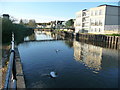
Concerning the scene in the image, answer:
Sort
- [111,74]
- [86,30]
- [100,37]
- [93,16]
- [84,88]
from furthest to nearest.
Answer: [86,30] → [93,16] → [100,37] → [111,74] → [84,88]

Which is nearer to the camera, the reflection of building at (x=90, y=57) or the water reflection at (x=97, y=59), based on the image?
the water reflection at (x=97, y=59)

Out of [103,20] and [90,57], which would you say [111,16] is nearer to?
[103,20]

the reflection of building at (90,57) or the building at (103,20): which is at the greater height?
the building at (103,20)

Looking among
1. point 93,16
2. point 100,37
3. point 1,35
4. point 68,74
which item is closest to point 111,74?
point 68,74

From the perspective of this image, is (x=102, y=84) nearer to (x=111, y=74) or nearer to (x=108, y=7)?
(x=111, y=74)

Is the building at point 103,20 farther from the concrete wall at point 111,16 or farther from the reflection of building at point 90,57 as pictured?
the reflection of building at point 90,57

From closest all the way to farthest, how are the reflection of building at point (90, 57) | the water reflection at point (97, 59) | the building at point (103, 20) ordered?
the water reflection at point (97, 59) < the reflection of building at point (90, 57) < the building at point (103, 20)

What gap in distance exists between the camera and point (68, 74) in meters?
16.9

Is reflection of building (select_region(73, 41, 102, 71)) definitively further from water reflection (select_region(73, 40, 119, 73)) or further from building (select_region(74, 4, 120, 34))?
building (select_region(74, 4, 120, 34))

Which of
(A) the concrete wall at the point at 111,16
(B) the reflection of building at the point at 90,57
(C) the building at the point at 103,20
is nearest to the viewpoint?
(B) the reflection of building at the point at 90,57

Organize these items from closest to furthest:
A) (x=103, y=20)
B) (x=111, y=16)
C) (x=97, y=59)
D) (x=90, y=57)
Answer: (x=97, y=59), (x=90, y=57), (x=103, y=20), (x=111, y=16)

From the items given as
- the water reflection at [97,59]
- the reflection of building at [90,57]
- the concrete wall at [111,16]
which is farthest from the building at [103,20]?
the water reflection at [97,59]

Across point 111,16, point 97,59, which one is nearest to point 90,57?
point 97,59

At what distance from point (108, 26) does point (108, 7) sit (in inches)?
305
